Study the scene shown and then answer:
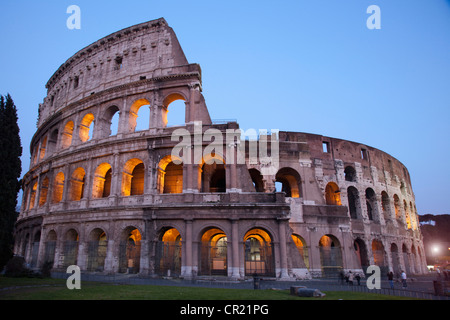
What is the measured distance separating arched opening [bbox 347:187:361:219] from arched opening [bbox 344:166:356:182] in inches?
35.2

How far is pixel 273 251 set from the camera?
16297 mm

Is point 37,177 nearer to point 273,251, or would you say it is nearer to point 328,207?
point 273,251

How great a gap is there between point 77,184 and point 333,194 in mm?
20826

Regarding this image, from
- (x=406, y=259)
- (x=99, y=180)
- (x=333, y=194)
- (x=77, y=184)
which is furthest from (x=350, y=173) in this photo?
(x=77, y=184)

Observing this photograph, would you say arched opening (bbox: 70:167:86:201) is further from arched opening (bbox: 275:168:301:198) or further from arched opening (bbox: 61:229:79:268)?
arched opening (bbox: 275:168:301:198)

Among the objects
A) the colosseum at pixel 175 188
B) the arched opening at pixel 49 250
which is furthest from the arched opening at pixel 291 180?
the arched opening at pixel 49 250

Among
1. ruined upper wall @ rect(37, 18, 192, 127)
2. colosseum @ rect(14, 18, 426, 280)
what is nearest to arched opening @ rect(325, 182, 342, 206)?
colosseum @ rect(14, 18, 426, 280)

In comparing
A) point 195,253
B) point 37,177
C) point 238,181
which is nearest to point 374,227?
point 238,181

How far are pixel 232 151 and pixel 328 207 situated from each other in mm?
9138

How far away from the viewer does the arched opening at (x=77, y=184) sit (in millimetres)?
20891

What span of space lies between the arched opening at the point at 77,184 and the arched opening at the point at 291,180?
15.5 m

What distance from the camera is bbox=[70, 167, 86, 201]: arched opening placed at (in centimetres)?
2089

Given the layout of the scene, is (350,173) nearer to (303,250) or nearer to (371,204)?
(371,204)

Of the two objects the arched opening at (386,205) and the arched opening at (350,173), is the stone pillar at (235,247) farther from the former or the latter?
the arched opening at (386,205)
